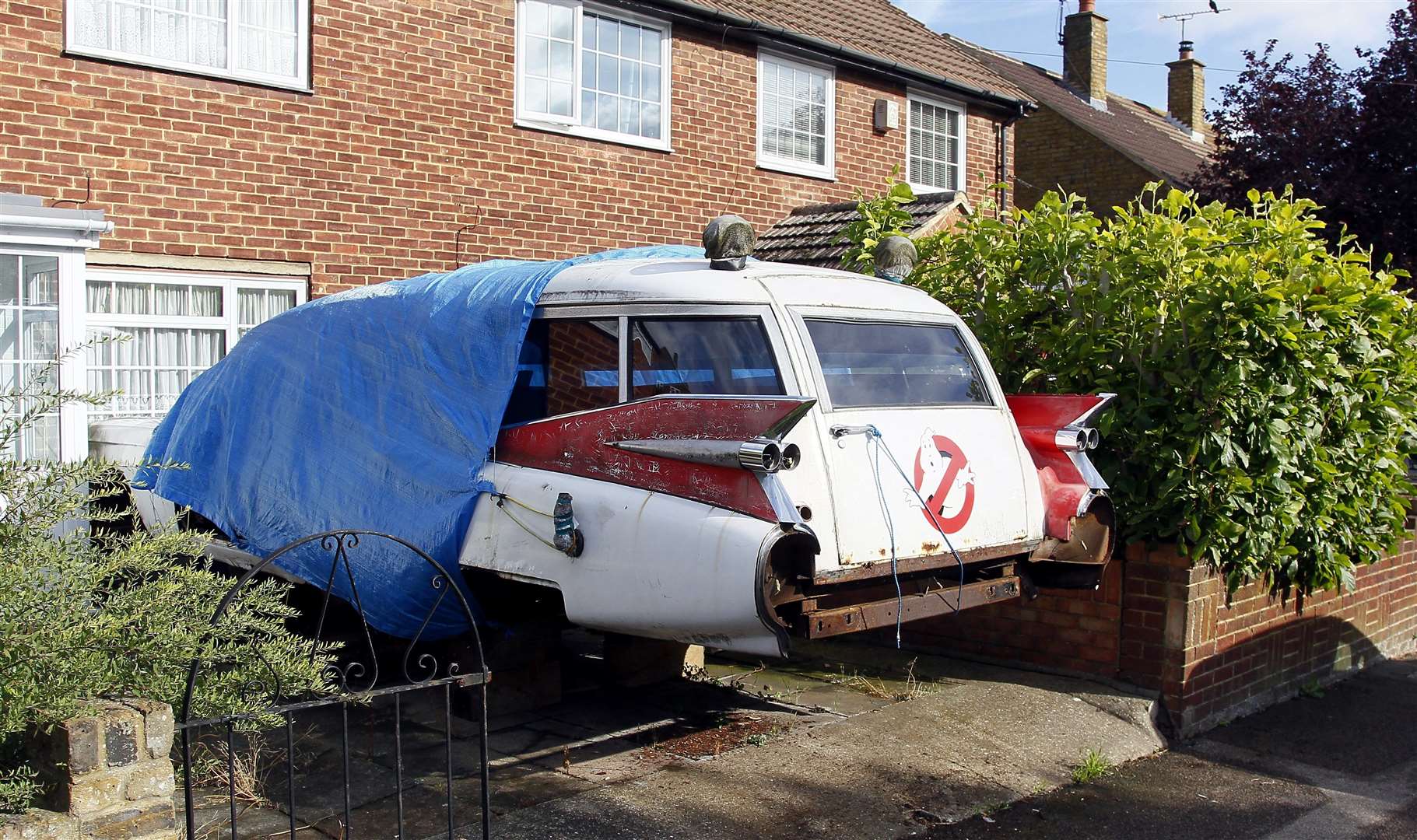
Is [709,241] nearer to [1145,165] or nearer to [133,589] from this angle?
[133,589]

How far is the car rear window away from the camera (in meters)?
5.86

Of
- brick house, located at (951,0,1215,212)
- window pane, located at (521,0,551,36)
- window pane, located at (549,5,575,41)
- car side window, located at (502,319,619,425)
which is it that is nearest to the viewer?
car side window, located at (502,319,619,425)

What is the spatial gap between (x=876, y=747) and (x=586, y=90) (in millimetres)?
7363

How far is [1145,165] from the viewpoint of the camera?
23.0 meters

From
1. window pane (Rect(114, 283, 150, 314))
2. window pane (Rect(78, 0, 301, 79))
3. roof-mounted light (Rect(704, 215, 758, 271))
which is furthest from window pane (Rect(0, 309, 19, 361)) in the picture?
roof-mounted light (Rect(704, 215, 758, 271))

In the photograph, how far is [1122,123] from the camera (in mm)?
26609

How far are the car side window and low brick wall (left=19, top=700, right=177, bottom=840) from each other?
255cm

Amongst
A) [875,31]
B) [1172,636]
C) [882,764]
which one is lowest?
[882,764]

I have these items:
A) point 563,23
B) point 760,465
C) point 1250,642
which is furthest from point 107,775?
point 563,23

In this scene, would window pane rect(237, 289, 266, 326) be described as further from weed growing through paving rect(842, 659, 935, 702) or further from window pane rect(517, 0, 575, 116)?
weed growing through paving rect(842, 659, 935, 702)

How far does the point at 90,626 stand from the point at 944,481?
142 inches

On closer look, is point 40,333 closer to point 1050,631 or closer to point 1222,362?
point 1050,631

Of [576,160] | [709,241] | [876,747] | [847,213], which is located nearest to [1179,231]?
[709,241]

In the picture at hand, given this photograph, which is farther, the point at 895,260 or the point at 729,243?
the point at 895,260
